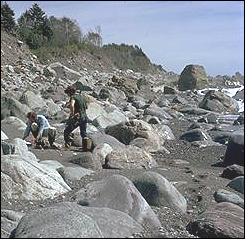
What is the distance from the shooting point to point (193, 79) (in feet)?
134

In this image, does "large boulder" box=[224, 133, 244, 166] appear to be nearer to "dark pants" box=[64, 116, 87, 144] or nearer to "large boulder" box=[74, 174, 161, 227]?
"large boulder" box=[74, 174, 161, 227]

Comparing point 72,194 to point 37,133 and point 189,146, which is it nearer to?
point 37,133

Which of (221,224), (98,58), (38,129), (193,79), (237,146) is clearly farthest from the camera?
(98,58)

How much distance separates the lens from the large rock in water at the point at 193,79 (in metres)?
41.0

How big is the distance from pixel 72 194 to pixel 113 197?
3.09ft

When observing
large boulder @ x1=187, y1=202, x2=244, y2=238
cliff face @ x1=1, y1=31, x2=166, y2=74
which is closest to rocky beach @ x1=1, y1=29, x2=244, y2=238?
large boulder @ x1=187, y1=202, x2=244, y2=238

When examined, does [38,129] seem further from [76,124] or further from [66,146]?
[76,124]

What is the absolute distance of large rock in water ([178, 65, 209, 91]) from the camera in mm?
41000

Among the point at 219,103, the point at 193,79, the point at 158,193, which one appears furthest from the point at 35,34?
the point at 158,193

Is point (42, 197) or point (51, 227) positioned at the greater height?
point (51, 227)

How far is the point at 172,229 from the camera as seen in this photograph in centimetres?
444

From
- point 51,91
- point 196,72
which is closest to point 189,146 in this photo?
point 51,91

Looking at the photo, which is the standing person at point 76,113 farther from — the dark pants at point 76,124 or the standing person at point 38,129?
the standing person at point 38,129

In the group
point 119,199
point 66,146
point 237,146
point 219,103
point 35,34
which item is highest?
point 35,34
